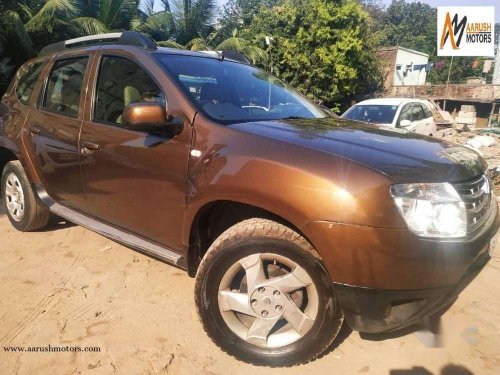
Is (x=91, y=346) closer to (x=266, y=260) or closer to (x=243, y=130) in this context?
(x=266, y=260)

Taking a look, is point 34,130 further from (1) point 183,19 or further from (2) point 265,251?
(1) point 183,19

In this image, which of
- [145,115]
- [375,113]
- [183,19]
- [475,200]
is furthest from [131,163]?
[183,19]

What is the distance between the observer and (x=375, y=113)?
10273mm

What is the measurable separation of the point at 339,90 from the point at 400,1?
5015 cm

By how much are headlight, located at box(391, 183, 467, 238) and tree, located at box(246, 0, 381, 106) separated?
1802cm

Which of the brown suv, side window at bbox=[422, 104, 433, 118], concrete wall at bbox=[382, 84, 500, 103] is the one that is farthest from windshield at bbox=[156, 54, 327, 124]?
concrete wall at bbox=[382, 84, 500, 103]

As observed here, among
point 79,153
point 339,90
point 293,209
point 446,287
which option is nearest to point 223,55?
point 79,153

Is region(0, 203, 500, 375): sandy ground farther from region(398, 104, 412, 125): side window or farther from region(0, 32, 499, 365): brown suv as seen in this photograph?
region(398, 104, 412, 125): side window

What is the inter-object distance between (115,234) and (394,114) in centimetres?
871

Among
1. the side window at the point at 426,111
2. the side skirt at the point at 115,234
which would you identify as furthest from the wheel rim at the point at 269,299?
the side window at the point at 426,111

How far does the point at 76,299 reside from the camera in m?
2.88

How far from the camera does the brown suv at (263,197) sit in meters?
1.83

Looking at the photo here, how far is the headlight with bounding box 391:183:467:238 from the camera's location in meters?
1.80

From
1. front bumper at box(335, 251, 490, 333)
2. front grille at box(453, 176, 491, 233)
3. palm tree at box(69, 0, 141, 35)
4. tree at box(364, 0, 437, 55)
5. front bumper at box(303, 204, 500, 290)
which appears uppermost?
tree at box(364, 0, 437, 55)
